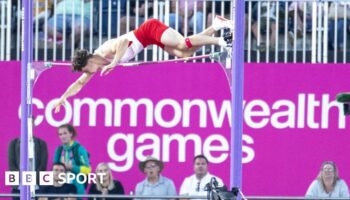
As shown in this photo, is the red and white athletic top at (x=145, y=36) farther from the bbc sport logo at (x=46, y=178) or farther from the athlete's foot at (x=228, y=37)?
the bbc sport logo at (x=46, y=178)

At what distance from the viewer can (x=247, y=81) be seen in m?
21.4

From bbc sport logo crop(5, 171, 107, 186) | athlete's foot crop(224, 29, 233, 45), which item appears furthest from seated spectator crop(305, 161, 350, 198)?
athlete's foot crop(224, 29, 233, 45)

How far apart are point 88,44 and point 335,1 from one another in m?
3.14

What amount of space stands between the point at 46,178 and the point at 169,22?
12.1 ft

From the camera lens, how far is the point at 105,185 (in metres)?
21.2

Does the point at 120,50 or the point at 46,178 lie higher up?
the point at 120,50

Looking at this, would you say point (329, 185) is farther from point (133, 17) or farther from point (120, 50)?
point (120, 50)

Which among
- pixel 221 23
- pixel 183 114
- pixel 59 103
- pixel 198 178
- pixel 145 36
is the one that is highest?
pixel 221 23

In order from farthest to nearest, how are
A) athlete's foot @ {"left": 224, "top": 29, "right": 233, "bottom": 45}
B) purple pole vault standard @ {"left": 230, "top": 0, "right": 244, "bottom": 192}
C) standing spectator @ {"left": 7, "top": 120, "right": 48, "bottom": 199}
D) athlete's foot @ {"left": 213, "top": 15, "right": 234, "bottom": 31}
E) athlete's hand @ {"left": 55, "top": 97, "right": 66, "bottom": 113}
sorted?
standing spectator @ {"left": 7, "top": 120, "right": 48, "bottom": 199} < athlete's hand @ {"left": 55, "top": 97, "right": 66, "bottom": 113} < athlete's foot @ {"left": 213, "top": 15, "right": 234, "bottom": 31} < athlete's foot @ {"left": 224, "top": 29, "right": 233, "bottom": 45} < purple pole vault standard @ {"left": 230, "top": 0, "right": 244, "bottom": 192}

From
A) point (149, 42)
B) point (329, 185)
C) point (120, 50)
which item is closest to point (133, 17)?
point (149, 42)

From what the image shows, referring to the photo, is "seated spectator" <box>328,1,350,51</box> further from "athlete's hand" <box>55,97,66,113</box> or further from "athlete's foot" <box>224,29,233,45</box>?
"athlete's foot" <box>224,29,233,45</box>

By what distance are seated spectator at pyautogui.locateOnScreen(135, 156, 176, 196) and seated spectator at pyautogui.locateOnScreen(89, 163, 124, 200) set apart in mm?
269

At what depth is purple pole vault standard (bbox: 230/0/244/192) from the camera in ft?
55.2

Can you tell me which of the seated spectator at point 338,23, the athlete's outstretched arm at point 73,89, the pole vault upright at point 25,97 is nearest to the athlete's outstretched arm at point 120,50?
the pole vault upright at point 25,97
